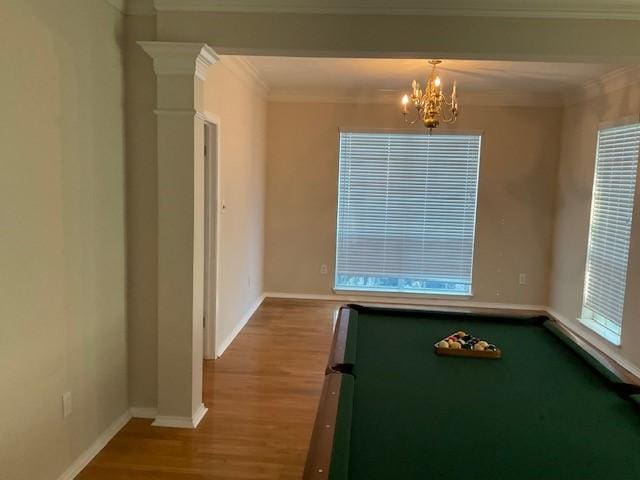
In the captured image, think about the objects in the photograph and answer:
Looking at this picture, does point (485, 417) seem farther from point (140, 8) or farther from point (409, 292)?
point (409, 292)

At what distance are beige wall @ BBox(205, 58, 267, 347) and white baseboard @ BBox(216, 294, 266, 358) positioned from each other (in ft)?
0.11

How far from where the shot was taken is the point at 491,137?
6152 mm

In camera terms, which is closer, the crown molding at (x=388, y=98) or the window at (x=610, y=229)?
the window at (x=610, y=229)

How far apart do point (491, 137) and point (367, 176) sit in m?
1.54

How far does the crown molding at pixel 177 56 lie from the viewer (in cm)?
283

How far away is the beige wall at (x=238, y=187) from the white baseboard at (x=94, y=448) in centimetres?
134

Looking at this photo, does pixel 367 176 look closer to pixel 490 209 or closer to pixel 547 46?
pixel 490 209

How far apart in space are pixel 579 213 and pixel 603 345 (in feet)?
4.73

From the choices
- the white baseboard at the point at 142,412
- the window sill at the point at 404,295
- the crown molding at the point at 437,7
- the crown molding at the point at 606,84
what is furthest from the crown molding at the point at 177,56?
the window sill at the point at 404,295

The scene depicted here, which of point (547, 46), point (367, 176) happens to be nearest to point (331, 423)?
point (547, 46)

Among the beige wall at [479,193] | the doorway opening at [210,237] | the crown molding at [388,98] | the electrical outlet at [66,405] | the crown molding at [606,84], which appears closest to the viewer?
the electrical outlet at [66,405]

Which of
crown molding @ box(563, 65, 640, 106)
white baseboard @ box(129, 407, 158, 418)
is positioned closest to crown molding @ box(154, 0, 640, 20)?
crown molding @ box(563, 65, 640, 106)

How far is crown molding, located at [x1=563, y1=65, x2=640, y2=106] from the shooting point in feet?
14.6

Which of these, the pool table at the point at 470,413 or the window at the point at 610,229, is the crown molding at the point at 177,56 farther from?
the window at the point at 610,229
